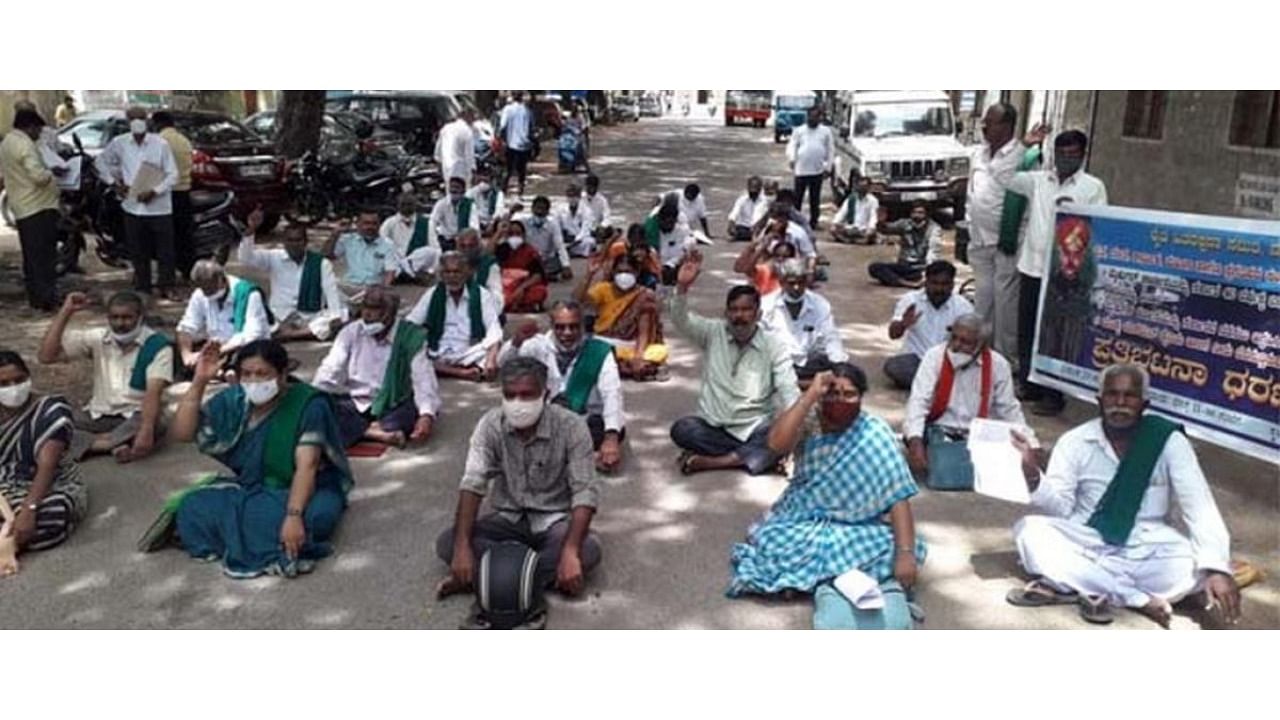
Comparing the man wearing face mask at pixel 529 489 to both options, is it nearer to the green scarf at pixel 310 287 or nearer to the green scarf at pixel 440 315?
the green scarf at pixel 440 315

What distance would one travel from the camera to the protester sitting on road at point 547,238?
10.4 metres

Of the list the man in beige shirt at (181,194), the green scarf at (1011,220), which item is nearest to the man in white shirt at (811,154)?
the green scarf at (1011,220)

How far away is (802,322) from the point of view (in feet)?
22.4

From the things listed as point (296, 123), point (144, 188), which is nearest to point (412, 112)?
→ point (296, 123)

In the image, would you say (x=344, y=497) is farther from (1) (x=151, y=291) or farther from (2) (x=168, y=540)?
(1) (x=151, y=291)

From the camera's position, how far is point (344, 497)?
4.67 meters

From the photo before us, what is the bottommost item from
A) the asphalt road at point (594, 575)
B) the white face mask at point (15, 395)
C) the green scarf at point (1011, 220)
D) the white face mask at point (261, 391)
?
the asphalt road at point (594, 575)

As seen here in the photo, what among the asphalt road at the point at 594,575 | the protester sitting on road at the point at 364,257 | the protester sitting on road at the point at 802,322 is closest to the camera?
the asphalt road at the point at 594,575

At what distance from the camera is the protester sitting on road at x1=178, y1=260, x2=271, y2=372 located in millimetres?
6781

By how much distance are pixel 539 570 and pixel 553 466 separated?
44cm

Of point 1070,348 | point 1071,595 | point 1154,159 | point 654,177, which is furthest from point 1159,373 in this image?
point 654,177

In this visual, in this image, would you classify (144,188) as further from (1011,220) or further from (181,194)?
(1011,220)

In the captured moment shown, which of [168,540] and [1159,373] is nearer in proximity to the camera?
[168,540]

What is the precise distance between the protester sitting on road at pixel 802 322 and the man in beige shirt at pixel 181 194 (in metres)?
5.56
